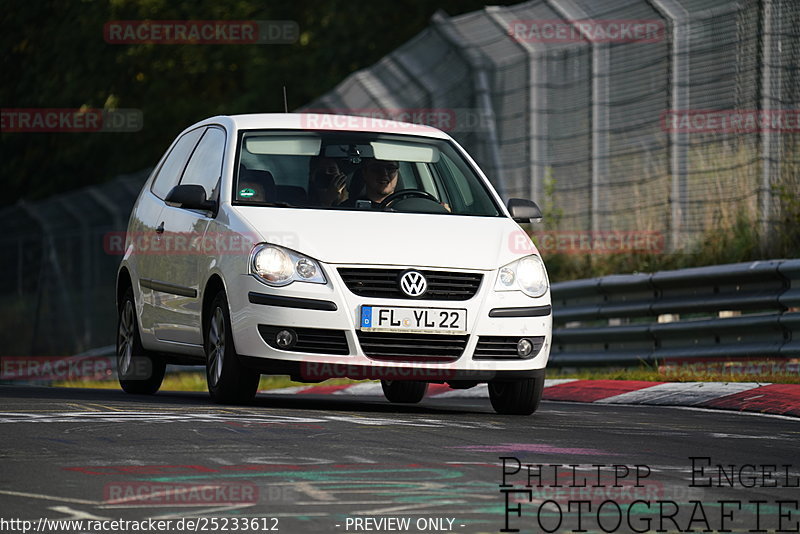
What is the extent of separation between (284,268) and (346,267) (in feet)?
1.13

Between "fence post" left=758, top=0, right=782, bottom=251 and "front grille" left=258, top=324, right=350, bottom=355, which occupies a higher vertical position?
"fence post" left=758, top=0, right=782, bottom=251

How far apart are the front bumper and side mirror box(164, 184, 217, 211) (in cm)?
75

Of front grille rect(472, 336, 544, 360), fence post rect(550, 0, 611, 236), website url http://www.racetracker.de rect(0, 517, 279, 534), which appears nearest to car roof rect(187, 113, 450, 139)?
front grille rect(472, 336, 544, 360)

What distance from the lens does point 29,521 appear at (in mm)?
5480

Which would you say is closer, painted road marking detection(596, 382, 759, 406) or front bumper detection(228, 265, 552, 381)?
front bumper detection(228, 265, 552, 381)

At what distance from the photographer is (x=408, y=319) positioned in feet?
31.2

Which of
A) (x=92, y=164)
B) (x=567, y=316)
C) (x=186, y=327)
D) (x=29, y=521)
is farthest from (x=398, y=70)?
(x=92, y=164)

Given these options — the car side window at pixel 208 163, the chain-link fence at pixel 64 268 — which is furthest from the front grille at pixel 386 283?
the chain-link fence at pixel 64 268

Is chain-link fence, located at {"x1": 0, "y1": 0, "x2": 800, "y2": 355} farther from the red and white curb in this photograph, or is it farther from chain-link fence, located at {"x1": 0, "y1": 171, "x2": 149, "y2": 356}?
chain-link fence, located at {"x1": 0, "y1": 171, "x2": 149, "y2": 356}

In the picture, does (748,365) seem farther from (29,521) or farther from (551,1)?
(29,521)

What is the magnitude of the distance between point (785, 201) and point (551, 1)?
4.29 m

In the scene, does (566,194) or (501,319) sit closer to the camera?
(501,319)

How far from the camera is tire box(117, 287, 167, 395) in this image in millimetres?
11961

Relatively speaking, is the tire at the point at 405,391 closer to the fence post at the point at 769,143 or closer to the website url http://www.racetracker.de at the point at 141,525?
the fence post at the point at 769,143
